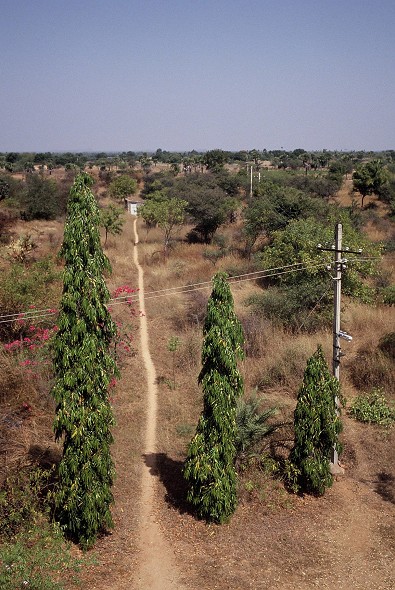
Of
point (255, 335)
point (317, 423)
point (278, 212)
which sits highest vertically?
point (278, 212)

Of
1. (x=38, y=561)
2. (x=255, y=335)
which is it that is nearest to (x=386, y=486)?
(x=38, y=561)

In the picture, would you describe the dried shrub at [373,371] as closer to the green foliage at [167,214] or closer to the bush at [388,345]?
the bush at [388,345]

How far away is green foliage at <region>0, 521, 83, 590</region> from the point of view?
290 inches

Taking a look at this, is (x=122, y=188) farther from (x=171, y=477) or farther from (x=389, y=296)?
(x=171, y=477)

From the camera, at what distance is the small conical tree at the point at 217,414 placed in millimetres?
9695

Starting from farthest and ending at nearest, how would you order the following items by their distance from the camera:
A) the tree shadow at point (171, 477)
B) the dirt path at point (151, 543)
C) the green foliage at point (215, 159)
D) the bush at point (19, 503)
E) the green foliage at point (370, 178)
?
1. the green foliage at point (215, 159)
2. the green foliage at point (370, 178)
3. the tree shadow at point (171, 477)
4. the bush at point (19, 503)
5. the dirt path at point (151, 543)

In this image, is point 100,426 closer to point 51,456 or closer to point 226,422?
point 226,422

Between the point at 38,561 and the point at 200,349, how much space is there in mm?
11323

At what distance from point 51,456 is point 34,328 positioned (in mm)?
5447

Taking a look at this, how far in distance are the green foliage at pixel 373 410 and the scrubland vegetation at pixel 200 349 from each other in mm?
38

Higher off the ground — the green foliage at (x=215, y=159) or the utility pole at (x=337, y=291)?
the green foliage at (x=215, y=159)

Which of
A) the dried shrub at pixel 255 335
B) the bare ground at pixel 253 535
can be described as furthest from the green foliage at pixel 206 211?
the bare ground at pixel 253 535

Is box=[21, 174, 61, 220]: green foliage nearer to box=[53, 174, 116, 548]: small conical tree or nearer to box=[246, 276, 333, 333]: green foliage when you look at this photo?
box=[246, 276, 333, 333]: green foliage

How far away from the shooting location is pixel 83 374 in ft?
29.1
